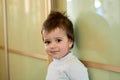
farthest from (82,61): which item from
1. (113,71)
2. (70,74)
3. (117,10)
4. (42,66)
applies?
(42,66)

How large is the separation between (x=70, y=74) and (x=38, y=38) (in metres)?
0.56

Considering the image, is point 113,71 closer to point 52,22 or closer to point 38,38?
point 52,22

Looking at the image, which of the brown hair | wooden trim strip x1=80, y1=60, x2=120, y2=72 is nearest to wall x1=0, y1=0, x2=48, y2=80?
the brown hair

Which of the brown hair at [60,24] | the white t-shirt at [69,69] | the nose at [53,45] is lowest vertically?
the white t-shirt at [69,69]

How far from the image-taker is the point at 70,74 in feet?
3.54

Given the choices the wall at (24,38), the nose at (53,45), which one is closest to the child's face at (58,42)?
the nose at (53,45)

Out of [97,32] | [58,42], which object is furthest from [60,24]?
[97,32]

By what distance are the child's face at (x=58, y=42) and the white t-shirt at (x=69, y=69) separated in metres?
0.04

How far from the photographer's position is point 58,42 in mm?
1134

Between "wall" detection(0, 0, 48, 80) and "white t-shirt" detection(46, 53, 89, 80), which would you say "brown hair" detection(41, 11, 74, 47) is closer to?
"white t-shirt" detection(46, 53, 89, 80)

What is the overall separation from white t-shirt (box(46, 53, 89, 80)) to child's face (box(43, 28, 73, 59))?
4cm

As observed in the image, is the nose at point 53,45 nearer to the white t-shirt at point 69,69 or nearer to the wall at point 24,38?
the white t-shirt at point 69,69

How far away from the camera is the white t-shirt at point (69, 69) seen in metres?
1.07

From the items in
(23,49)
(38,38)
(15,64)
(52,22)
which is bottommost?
(15,64)
